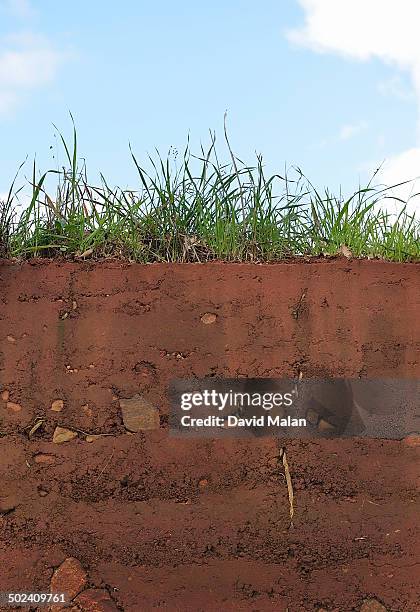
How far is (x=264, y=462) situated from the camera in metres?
3.38

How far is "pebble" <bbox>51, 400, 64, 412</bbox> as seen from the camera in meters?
3.43

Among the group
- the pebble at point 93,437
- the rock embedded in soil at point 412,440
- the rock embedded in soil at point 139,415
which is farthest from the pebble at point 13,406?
the rock embedded in soil at point 412,440

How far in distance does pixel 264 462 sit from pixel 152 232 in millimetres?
1202

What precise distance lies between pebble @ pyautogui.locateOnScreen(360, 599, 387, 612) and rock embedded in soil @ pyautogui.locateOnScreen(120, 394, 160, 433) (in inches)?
46.3

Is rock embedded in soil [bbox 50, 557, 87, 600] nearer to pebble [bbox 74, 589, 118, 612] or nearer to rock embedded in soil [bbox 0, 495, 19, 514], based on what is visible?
pebble [bbox 74, 589, 118, 612]

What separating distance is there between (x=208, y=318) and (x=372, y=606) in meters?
1.43

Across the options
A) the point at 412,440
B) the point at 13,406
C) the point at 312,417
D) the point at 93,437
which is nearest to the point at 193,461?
the point at 93,437

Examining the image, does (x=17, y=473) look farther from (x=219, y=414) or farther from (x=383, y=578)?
(x=383, y=578)

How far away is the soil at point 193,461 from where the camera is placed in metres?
3.35

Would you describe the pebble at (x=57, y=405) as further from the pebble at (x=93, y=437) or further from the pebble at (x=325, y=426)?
the pebble at (x=325, y=426)

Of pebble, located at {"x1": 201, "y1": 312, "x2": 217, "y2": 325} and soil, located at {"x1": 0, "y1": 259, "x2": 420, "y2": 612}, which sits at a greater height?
pebble, located at {"x1": 201, "y1": 312, "x2": 217, "y2": 325}

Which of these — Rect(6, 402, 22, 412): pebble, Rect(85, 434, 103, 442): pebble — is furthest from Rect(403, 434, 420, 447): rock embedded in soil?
Rect(6, 402, 22, 412): pebble

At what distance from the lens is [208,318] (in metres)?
3.42

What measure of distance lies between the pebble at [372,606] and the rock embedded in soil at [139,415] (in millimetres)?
1176
